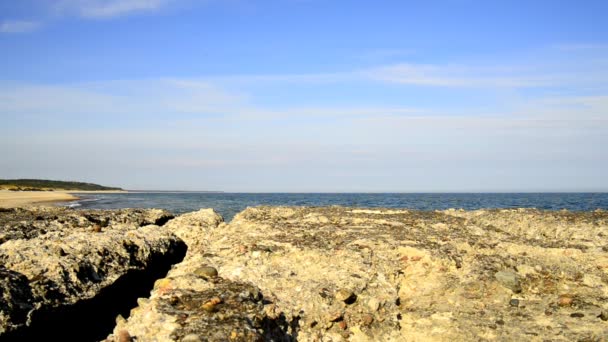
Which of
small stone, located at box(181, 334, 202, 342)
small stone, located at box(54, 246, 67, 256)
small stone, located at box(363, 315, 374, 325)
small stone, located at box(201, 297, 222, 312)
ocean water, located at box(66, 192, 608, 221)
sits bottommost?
ocean water, located at box(66, 192, 608, 221)

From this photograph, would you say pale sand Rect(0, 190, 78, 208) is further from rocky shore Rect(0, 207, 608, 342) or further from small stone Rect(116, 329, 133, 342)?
small stone Rect(116, 329, 133, 342)

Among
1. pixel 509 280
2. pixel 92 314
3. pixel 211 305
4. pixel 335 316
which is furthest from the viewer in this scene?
pixel 509 280

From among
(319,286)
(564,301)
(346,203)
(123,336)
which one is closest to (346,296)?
(319,286)

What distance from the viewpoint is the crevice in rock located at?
6.95 metres

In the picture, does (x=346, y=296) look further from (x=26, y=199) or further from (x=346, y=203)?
(x=26, y=199)

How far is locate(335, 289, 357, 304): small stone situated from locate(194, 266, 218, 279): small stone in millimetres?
2186

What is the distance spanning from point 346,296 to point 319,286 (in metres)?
0.60

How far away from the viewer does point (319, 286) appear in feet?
27.2

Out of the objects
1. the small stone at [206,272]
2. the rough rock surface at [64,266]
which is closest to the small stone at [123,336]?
the rough rock surface at [64,266]

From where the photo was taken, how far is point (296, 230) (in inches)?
504

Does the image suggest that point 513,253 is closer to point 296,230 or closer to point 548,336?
point 548,336

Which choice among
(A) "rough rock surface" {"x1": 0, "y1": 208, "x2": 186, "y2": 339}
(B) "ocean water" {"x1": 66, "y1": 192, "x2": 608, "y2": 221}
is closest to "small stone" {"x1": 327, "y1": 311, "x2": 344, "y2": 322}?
(A) "rough rock surface" {"x1": 0, "y1": 208, "x2": 186, "y2": 339}

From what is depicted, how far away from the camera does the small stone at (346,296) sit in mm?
7895

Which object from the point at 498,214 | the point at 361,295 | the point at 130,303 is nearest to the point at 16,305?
the point at 130,303
